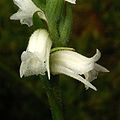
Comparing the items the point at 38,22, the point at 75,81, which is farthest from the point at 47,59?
the point at 75,81

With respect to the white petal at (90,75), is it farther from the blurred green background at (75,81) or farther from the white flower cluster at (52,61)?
the blurred green background at (75,81)

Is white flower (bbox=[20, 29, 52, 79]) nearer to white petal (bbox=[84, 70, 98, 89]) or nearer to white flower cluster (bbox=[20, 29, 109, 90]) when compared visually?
white flower cluster (bbox=[20, 29, 109, 90])

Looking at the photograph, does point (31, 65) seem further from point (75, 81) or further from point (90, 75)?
point (75, 81)

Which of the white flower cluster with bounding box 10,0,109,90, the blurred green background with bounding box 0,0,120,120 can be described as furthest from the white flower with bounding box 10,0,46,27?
the blurred green background with bounding box 0,0,120,120

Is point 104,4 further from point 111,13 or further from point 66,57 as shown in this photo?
point 66,57

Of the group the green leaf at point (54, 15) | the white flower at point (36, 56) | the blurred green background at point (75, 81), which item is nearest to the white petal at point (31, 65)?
the white flower at point (36, 56)
